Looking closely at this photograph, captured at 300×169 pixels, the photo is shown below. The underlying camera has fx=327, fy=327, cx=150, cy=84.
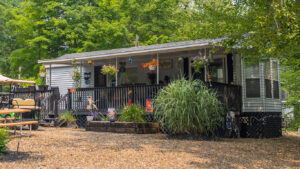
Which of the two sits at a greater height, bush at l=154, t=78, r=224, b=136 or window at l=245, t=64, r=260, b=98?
window at l=245, t=64, r=260, b=98

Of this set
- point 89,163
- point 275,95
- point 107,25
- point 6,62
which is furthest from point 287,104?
point 6,62

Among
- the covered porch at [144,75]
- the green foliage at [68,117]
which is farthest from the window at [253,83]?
the green foliage at [68,117]

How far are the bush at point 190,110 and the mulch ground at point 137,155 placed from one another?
3.16 feet

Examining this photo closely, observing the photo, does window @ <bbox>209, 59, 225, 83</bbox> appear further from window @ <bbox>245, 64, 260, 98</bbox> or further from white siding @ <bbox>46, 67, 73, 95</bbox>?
white siding @ <bbox>46, 67, 73, 95</bbox>

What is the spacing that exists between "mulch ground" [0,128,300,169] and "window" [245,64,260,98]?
4193 mm

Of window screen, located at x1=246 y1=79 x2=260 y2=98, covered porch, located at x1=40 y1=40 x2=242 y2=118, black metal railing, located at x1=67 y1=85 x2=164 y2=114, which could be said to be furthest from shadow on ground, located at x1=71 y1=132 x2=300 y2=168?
window screen, located at x1=246 y1=79 x2=260 y2=98

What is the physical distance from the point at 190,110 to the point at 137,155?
2.81m

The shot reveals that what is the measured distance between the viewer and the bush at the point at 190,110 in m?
8.55

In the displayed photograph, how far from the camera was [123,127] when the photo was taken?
10.5 metres

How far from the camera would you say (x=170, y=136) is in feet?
29.7

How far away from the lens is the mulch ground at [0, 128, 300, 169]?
5332mm

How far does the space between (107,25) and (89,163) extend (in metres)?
16.9

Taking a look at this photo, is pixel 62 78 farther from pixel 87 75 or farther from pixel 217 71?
pixel 217 71

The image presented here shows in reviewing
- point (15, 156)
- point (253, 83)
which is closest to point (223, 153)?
point (15, 156)
